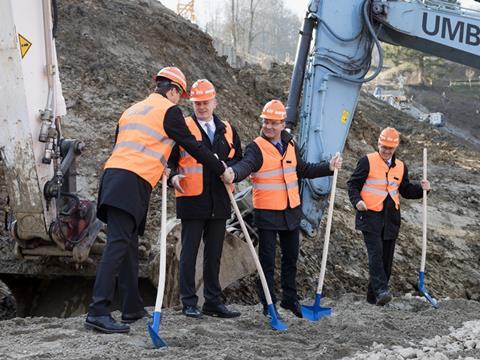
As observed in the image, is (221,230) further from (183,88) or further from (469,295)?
(469,295)

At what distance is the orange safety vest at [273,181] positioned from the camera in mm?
5684

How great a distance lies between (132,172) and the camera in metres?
4.66

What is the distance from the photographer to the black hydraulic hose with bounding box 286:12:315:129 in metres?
6.94

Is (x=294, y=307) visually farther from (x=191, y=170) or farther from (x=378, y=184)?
(x=378, y=184)

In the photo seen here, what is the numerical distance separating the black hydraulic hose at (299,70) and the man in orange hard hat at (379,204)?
0.85 m

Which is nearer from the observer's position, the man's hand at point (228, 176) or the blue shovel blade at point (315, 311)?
the man's hand at point (228, 176)

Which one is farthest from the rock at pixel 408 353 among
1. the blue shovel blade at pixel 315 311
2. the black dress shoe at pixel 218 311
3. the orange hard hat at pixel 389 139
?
the orange hard hat at pixel 389 139

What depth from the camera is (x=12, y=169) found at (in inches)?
215

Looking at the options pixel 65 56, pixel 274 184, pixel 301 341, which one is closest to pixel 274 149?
pixel 274 184

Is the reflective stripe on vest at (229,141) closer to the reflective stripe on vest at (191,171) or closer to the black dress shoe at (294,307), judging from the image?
the reflective stripe on vest at (191,171)

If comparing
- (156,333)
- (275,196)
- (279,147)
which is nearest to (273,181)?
(275,196)

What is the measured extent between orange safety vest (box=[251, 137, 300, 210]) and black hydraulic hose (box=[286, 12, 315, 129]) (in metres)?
1.24

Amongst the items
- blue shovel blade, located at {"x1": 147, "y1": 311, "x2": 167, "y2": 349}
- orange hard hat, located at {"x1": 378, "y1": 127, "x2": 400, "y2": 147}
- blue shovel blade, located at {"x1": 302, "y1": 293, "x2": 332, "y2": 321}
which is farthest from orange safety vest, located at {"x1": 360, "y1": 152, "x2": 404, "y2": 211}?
blue shovel blade, located at {"x1": 147, "y1": 311, "x2": 167, "y2": 349}

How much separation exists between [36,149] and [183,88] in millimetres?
1349
